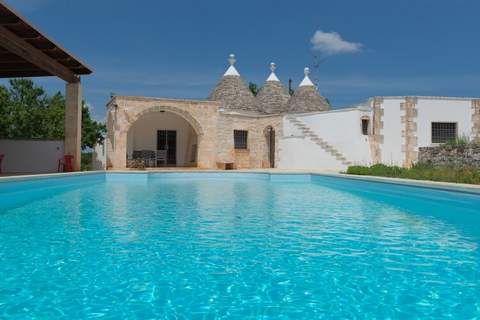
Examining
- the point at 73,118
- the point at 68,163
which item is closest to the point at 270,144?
the point at 73,118

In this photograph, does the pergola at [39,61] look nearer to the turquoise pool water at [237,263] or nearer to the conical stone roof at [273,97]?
the turquoise pool water at [237,263]

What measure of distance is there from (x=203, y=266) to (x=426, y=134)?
19788 millimetres

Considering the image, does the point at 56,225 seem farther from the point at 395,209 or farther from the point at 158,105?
the point at 158,105

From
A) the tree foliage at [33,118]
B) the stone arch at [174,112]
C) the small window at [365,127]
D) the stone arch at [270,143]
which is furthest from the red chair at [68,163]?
the small window at [365,127]

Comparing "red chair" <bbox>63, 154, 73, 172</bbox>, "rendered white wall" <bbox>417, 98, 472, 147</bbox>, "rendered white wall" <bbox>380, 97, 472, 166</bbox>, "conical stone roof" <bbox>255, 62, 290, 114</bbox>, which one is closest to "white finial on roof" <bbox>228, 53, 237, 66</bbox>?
"conical stone roof" <bbox>255, 62, 290, 114</bbox>

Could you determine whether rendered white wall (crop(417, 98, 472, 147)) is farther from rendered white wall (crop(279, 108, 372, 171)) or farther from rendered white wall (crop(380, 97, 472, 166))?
rendered white wall (crop(279, 108, 372, 171))

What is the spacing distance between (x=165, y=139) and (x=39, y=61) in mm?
13124

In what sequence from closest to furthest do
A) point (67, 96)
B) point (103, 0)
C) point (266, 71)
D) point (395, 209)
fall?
point (395, 209) → point (67, 96) → point (103, 0) → point (266, 71)

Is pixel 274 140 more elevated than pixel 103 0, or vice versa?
pixel 103 0

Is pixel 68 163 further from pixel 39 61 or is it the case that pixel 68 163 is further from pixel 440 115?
pixel 440 115

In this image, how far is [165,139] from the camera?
24891mm

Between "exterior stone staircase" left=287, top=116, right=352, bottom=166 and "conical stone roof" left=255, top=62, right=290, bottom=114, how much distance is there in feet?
11.4

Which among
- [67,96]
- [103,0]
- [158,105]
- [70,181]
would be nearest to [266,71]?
[158,105]

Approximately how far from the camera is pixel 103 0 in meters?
18.5
